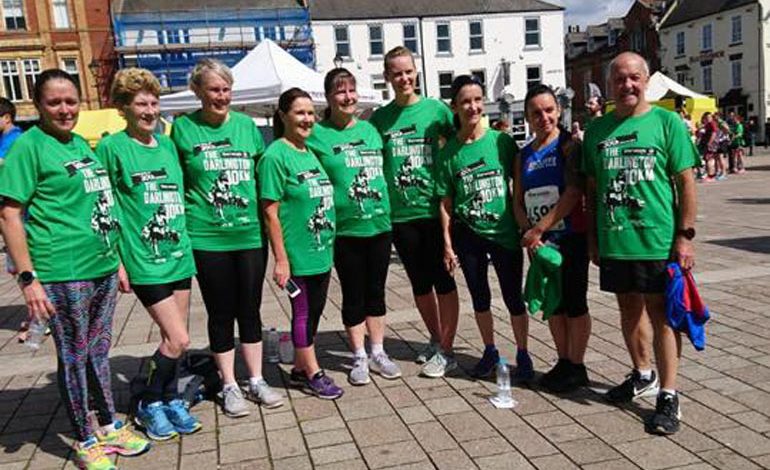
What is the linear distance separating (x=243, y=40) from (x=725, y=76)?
27099 mm

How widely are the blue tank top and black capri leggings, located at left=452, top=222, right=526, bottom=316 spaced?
0.99ft

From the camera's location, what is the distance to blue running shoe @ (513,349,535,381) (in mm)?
4238

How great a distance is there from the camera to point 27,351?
18.3 ft

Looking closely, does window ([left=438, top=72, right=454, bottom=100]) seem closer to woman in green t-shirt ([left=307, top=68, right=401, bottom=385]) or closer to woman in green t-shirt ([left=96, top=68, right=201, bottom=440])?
woman in green t-shirt ([left=307, top=68, right=401, bottom=385])

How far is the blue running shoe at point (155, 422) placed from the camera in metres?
3.68

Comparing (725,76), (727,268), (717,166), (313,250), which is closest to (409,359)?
(313,250)

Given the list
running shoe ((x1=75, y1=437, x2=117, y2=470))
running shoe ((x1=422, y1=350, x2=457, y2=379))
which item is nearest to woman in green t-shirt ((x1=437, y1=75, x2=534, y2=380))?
running shoe ((x1=422, y1=350, x2=457, y2=379))

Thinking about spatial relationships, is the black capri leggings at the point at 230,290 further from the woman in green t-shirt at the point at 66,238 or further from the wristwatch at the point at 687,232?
the wristwatch at the point at 687,232

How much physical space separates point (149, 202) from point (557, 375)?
259cm

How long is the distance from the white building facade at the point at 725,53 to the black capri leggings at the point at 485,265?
3687 centimetres

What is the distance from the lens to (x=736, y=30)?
122 ft

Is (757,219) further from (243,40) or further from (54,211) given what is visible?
(243,40)

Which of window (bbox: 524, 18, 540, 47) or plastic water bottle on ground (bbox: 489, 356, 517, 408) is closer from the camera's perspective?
plastic water bottle on ground (bbox: 489, 356, 517, 408)

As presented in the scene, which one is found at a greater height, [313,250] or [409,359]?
[313,250]
